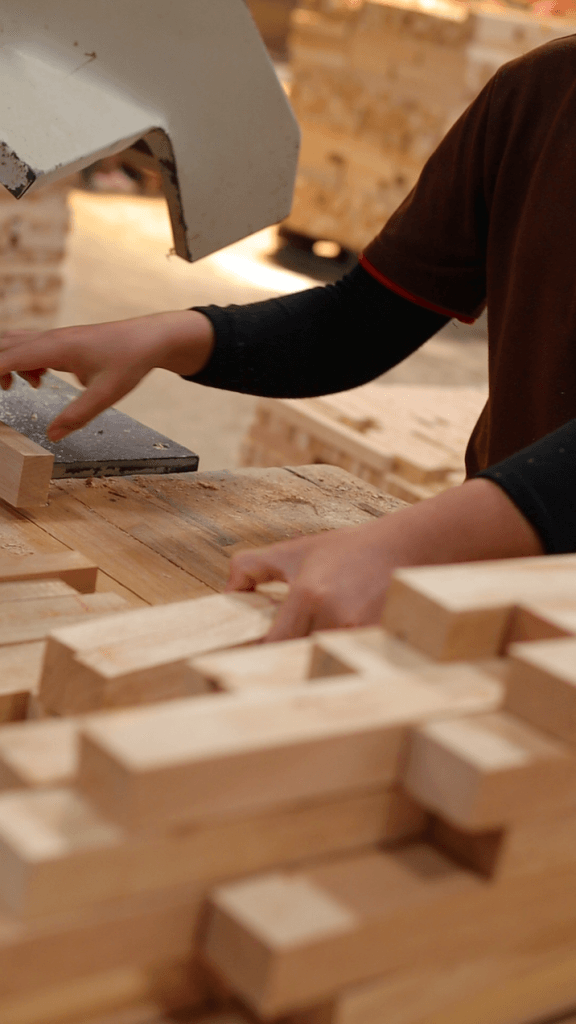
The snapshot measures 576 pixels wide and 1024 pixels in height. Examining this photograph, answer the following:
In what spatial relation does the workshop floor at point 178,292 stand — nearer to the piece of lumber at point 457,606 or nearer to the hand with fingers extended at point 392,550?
the hand with fingers extended at point 392,550

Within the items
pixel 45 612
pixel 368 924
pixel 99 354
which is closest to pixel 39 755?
pixel 368 924

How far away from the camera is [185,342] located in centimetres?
154

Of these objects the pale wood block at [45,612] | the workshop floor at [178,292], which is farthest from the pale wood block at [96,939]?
the workshop floor at [178,292]

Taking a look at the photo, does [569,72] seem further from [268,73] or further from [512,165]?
[268,73]

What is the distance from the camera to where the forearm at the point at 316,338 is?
5.25ft

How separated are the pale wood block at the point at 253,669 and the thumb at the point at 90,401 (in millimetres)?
789

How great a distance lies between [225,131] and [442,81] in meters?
4.92

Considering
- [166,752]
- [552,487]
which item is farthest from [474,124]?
[166,752]

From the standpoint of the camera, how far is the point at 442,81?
5910 mm

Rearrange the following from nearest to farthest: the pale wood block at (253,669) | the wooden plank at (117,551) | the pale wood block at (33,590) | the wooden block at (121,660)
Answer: the pale wood block at (253,669) < the wooden block at (121,660) < the pale wood block at (33,590) < the wooden plank at (117,551)

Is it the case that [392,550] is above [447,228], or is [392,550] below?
below

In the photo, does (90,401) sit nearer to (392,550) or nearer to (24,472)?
(24,472)

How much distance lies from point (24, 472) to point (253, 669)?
0.82m

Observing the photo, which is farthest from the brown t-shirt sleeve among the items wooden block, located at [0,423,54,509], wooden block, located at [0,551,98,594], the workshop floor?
the workshop floor
